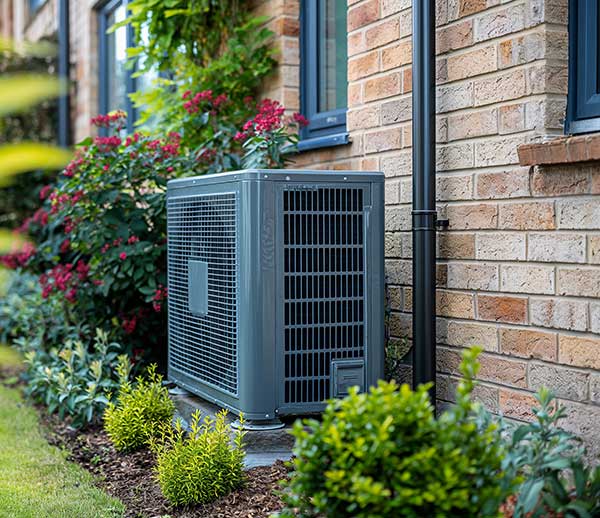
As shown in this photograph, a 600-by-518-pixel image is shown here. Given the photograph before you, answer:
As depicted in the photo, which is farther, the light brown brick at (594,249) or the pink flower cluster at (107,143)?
the pink flower cluster at (107,143)

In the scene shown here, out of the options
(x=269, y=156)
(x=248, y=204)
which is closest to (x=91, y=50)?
(x=269, y=156)

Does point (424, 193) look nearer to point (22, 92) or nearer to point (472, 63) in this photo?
point (472, 63)

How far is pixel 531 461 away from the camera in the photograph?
2.45m

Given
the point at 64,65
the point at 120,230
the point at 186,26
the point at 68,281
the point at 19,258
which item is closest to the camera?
the point at 120,230

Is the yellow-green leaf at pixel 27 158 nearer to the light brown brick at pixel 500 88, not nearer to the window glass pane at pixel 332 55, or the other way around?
the light brown brick at pixel 500 88

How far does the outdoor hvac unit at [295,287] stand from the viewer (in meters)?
3.47

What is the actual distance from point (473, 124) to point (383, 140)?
634 mm

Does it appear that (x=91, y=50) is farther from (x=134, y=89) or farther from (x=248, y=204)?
(x=248, y=204)

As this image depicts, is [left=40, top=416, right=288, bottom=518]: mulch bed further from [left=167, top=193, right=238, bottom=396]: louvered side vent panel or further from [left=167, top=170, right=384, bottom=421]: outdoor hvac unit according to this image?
[left=167, top=193, right=238, bottom=396]: louvered side vent panel

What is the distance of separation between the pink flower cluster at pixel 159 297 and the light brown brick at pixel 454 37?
6.64ft

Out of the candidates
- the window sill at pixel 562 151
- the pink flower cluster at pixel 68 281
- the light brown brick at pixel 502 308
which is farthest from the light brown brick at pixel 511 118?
the pink flower cluster at pixel 68 281

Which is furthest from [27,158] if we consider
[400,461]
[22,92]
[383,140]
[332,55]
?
[332,55]

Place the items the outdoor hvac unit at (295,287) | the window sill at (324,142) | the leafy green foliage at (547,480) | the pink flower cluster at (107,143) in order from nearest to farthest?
the leafy green foliage at (547,480), the outdoor hvac unit at (295,287), the window sill at (324,142), the pink flower cluster at (107,143)

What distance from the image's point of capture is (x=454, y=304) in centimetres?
352
